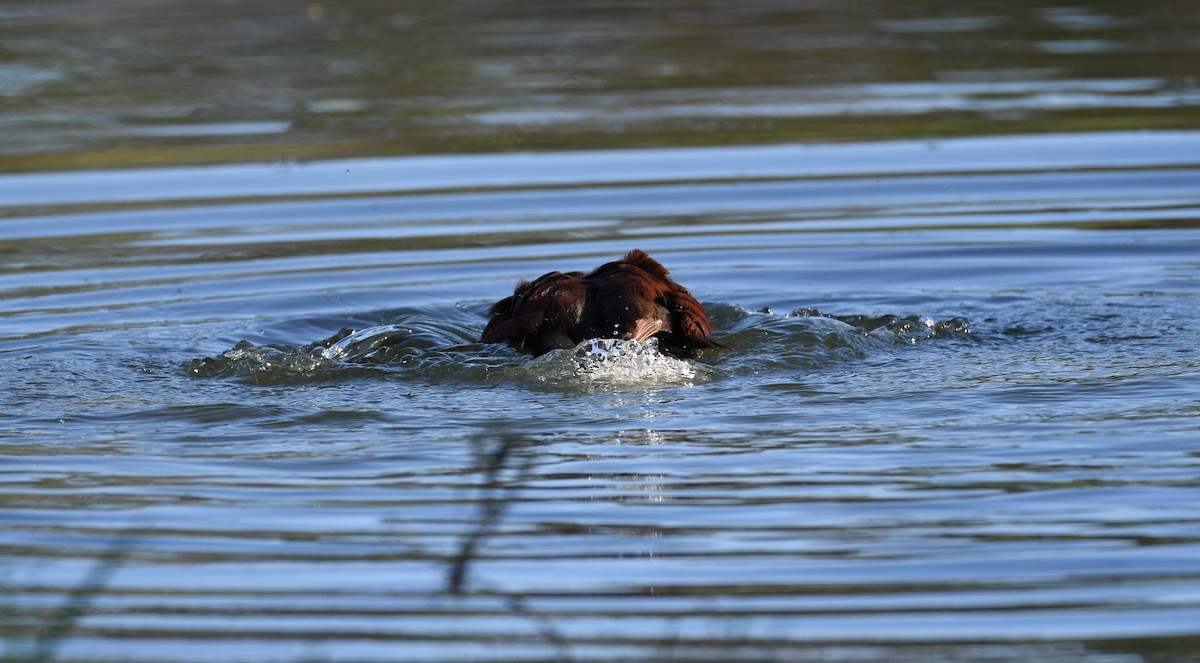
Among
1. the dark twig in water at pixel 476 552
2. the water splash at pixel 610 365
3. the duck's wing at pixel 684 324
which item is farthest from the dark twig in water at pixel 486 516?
the duck's wing at pixel 684 324

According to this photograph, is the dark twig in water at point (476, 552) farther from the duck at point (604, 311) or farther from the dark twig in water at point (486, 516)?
the duck at point (604, 311)

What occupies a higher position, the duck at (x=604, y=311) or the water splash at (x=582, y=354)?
the duck at (x=604, y=311)

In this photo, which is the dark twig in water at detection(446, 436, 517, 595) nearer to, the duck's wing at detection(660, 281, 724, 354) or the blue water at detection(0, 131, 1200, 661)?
the blue water at detection(0, 131, 1200, 661)

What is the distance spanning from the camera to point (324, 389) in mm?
6648

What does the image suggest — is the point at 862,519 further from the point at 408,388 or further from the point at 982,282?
the point at 982,282

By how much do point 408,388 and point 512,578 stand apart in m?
2.25

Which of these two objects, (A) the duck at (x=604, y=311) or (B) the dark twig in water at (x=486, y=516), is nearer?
(B) the dark twig in water at (x=486, y=516)

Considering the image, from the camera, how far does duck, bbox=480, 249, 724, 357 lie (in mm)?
6398

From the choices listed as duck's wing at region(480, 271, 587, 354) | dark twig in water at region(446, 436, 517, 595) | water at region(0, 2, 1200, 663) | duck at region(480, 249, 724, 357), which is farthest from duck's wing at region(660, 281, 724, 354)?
dark twig in water at region(446, 436, 517, 595)

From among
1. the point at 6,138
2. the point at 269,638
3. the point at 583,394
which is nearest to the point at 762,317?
the point at 583,394

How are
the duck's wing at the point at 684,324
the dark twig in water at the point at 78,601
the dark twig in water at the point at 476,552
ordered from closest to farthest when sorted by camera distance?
the dark twig in water at the point at 476,552, the dark twig in water at the point at 78,601, the duck's wing at the point at 684,324

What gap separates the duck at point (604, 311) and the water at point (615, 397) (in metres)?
0.10

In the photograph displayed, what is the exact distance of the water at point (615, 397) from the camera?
4191mm

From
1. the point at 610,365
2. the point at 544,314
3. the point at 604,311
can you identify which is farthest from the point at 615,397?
the point at 544,314
